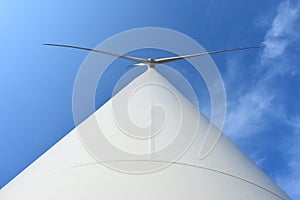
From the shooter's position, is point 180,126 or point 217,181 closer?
point 217,181

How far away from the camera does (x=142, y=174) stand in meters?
7.91

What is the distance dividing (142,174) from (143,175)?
49 mm

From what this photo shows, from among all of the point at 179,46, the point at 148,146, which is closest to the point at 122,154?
the point at 148,146

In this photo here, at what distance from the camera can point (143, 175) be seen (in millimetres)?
7871

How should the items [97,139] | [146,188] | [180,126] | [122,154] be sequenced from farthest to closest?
[180,126]
[97,139]
[122,154]
[146,188]

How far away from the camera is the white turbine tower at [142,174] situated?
7422 millimetres

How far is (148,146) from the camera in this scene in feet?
29.6

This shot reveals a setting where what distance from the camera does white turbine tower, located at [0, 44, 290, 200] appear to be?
7422 millimetres

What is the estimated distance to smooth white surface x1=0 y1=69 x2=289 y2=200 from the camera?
7410 mm

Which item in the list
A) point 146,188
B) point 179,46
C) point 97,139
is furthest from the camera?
point 179,46

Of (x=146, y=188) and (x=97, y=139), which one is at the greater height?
(x=97, y=139)

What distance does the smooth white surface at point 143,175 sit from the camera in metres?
7.41

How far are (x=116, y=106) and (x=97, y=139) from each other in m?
2.38

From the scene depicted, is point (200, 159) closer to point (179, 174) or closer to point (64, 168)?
point (179, 174)
